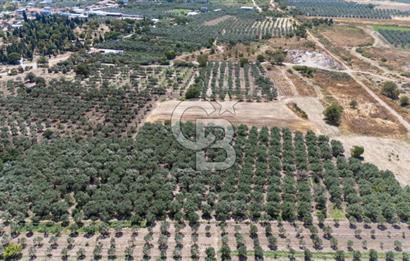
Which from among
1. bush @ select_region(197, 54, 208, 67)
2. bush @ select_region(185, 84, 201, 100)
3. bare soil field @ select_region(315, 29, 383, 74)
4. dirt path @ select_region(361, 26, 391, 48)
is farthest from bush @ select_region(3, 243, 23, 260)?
dirt path @ select_region(361, 26, 391, 48)

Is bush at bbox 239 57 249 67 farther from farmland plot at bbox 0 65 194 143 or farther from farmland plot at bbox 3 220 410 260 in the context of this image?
farmland plot at bbox 3 220 410 260

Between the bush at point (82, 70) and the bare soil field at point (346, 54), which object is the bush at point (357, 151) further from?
the bush at point (82, 70)

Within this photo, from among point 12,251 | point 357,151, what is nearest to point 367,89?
point 357,151

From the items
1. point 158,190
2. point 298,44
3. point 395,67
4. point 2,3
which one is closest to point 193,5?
point 298,44

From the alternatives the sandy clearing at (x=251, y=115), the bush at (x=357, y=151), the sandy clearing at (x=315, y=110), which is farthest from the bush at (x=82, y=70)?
the bush at (x=357, y=151)

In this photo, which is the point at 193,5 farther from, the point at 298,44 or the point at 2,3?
the point at 2,3
